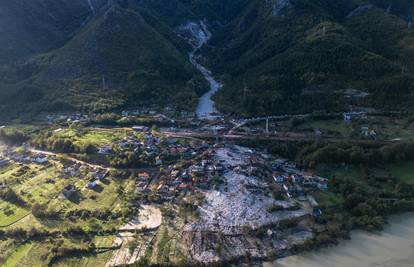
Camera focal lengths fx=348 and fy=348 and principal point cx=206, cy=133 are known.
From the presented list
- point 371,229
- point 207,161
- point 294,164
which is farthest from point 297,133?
point 371,229

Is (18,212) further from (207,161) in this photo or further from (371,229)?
(371,229)

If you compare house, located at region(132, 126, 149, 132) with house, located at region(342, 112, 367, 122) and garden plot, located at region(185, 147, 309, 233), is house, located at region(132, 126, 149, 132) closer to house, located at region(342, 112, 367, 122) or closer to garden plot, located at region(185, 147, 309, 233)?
garden plot, located at region(185, 147, 309, 233)

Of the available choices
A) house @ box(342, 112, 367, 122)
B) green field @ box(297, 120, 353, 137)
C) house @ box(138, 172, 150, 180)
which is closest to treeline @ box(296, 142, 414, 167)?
green field @ box(297, 120, 353, 137)

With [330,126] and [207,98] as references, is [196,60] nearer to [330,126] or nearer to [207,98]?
[207,98]

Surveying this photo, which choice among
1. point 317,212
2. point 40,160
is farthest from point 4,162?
point 317,212

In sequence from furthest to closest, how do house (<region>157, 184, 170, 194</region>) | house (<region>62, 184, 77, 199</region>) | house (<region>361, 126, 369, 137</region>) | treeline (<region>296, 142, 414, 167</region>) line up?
house (<region>361, 126, 369, 137</region>), treeline (<region>296, 142, 414, 167</region>), house (<region>157, 184, 170, 194</region>), house (<region>62, 184, 77, 199</region>)

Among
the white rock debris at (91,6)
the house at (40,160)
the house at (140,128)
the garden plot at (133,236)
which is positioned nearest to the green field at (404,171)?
the garden plot at (133,236)

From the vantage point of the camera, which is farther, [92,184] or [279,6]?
[279,6]
